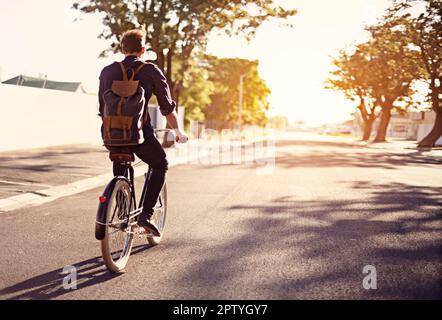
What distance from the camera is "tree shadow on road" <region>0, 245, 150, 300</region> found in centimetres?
339

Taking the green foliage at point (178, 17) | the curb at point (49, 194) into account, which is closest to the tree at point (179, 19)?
the green foliage at point (178, 17)

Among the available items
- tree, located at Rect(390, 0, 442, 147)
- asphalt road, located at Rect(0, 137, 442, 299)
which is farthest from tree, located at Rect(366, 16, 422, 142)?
asphalt road, located at Rect(0, 137, 442, 299)

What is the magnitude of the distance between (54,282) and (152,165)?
1.36 m

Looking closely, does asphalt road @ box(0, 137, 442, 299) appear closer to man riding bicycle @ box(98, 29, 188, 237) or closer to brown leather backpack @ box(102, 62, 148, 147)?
man riding bicycle @ box(98, 29, 188, 237)

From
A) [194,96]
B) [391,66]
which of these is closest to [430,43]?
[391,66]

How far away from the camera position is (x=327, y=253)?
4.67m

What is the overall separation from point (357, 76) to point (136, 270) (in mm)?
49721

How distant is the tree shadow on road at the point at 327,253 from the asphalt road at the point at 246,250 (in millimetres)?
12

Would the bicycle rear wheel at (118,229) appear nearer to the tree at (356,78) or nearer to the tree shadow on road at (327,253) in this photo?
the tree shadow on road at (327,253)

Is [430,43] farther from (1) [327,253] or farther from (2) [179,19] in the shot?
(1) [327,253]

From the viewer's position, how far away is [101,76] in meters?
4.04

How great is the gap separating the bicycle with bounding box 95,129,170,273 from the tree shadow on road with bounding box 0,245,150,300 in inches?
6.3
